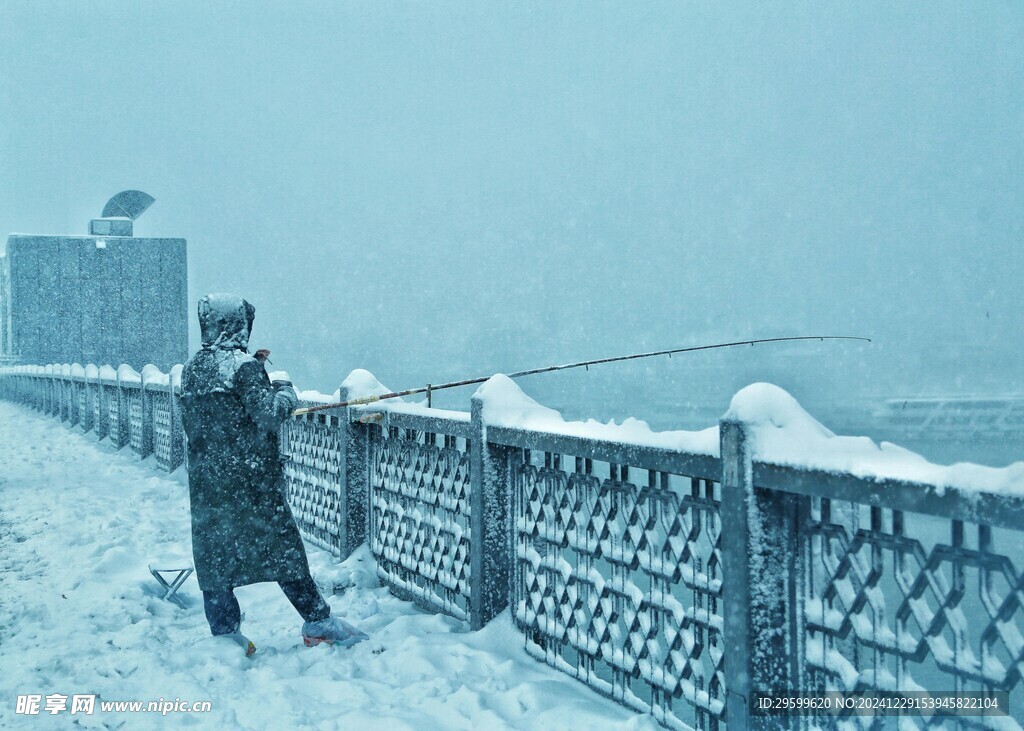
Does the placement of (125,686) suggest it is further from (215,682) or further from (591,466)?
(591,466)

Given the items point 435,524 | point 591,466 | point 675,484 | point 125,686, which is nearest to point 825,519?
point 675,484

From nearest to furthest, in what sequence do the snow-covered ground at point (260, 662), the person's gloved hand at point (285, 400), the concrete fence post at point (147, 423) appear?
1. the snow-covered ground at point (260, 662)
2. the person's gloved hand at point (285, 400)
3. the concrete fence post at point (147, 423)

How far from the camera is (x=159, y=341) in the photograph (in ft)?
177

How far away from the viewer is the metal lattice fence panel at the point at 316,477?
21.0 ft

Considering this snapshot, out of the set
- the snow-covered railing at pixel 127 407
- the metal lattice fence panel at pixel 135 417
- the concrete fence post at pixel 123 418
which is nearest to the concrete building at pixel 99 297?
the snow-covered railing at pixel 127 407

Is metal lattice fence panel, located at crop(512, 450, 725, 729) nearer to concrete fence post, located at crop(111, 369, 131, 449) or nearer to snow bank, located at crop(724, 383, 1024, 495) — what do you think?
snow bank, located at crop(724, 383, 1024, 495)

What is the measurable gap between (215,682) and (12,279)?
57433mm

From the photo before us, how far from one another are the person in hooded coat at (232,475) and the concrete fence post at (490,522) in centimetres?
88

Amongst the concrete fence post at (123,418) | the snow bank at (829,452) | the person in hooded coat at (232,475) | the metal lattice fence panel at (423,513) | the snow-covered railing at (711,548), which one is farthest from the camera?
the concrete fence post at (123,418)

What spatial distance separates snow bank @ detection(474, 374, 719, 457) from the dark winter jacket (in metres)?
1.17

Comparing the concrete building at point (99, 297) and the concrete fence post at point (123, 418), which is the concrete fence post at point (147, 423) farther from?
the concrete building at point (99, 297)

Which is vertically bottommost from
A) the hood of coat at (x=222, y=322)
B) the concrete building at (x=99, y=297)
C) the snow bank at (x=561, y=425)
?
the snow bank at (x=561, y=425)

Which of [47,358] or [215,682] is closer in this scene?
[215,682]

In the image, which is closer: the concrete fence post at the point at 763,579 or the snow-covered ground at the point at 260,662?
the concrete fence post at the point at 763,579
